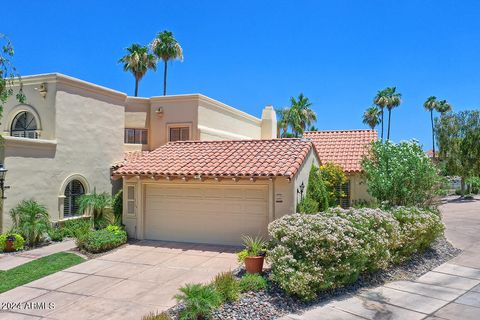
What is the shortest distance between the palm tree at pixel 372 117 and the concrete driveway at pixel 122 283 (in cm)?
5515

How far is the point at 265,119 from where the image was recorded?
2939 centimetres

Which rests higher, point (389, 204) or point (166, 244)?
point (389, 204)

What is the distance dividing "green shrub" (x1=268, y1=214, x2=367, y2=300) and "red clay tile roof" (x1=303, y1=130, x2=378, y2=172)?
11.5m

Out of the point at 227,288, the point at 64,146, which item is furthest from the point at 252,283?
the point at 64,146

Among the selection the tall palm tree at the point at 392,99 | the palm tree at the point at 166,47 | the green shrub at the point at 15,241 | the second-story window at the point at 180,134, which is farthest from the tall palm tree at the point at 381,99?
the green shrub at the point at 15,241

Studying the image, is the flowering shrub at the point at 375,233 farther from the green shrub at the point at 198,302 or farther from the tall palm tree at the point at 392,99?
the tall palm tree at the point at 392,99

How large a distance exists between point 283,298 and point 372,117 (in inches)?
2330

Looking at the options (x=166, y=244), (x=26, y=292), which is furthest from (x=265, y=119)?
(x=26, y=292)

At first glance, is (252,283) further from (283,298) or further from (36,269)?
(36,269)

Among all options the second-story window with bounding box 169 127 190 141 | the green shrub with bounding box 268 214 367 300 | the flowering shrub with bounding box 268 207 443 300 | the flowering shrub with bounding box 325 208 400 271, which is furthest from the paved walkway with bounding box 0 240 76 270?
the flowering shrub with bounding box 325 208 400 271

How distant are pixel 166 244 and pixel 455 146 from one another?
3340 cm

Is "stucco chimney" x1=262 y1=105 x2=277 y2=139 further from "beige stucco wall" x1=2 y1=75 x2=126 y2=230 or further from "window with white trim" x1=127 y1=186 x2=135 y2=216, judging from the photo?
"window with white trim" x1=127 y1=186 x2=135 y2=216

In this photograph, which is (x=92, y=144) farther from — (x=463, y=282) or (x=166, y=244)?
(x=463, y=282)

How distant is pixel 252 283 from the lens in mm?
9625
